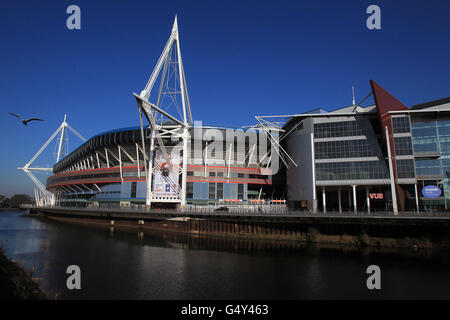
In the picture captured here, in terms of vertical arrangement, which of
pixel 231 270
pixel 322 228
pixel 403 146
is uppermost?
pixel 403 146

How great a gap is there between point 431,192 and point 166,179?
50.9m

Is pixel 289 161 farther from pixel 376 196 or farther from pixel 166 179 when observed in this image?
pixel 166 179

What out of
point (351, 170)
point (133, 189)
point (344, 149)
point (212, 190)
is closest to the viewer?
point (351, 170)

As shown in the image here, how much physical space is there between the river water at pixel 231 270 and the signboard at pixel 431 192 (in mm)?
12966

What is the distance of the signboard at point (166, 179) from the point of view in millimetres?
60750

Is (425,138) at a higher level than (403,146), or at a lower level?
higher

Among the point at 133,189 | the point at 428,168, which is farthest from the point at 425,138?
the point at 133,189

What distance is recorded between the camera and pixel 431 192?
45.0 meters

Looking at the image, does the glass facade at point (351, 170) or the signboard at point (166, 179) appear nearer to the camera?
the glass facade at point (351, 170)

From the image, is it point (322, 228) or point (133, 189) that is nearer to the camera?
point (322, 228)

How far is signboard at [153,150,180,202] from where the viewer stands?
60750mm

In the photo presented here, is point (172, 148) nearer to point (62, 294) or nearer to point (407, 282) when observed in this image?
point (62, 294)

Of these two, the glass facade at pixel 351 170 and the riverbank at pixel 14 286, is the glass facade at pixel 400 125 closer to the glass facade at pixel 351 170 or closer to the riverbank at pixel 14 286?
the glass facade at pixel 351 170

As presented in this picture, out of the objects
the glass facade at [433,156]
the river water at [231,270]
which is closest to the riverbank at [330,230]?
the river water at [231,270]
